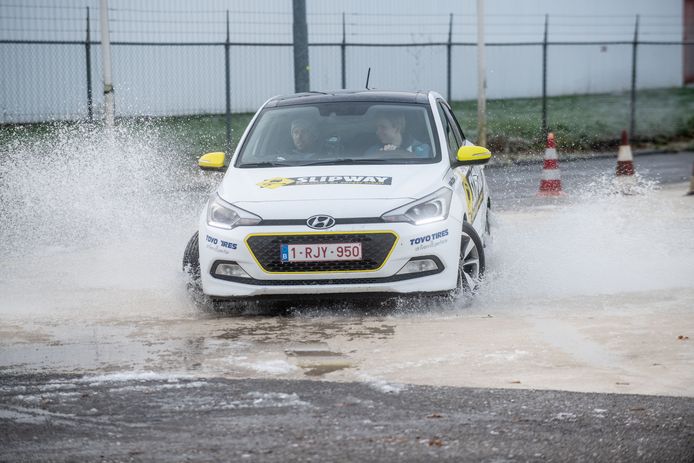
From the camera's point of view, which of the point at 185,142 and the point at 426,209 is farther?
the point at 185,142

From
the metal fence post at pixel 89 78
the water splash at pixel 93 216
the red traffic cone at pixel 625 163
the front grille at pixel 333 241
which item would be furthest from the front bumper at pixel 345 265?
the metal fence post at pixel 89 78

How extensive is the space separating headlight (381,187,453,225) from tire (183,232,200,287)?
1.50 meters

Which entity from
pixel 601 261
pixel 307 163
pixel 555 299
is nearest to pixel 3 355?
pixel 307 163

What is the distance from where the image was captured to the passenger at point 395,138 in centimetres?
941

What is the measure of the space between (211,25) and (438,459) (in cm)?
2474

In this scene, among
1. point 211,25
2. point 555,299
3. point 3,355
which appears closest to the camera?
point 3,355

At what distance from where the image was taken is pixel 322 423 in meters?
5.49

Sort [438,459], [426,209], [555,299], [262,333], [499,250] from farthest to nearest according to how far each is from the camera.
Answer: [499,250], [555,299], [426,209], [262,333], [438,459]

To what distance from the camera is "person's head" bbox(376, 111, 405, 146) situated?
9.49 meters

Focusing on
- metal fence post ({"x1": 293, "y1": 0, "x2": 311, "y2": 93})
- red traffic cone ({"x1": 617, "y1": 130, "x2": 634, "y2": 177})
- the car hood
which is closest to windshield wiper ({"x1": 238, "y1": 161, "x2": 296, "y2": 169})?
the car hood

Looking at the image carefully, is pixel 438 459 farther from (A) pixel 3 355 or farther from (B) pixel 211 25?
(B) pixel 211 25

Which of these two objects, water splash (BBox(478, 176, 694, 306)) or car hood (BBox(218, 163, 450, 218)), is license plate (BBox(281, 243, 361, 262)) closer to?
car hood (BBox(218, 163, 450, 218))

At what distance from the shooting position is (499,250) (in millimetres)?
11523

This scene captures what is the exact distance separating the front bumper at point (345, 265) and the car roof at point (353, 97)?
1871 mm
